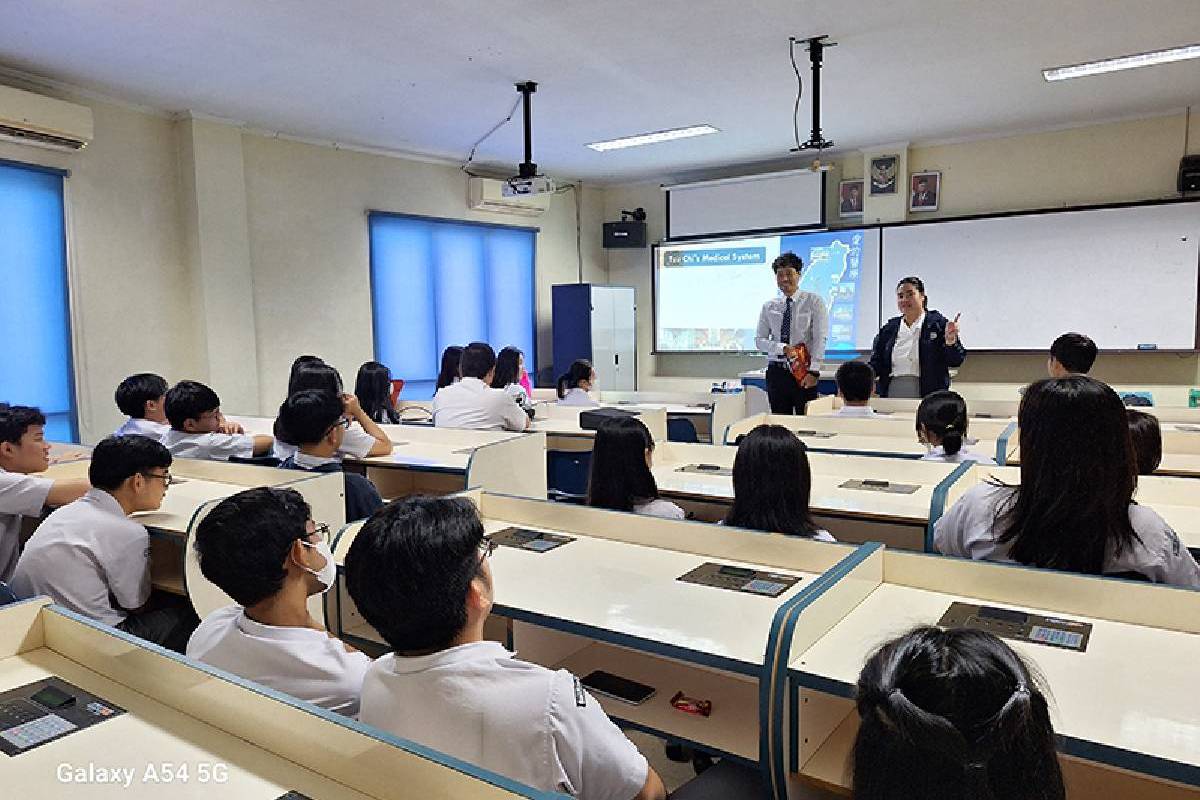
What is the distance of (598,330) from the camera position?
27.7ft

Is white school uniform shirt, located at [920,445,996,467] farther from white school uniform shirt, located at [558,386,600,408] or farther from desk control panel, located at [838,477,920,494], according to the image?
white school uniform shirt, located at [558,386,600,408]

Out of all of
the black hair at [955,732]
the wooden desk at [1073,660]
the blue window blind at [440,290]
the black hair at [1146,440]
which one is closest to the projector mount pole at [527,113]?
the blue window blind at [440,290]

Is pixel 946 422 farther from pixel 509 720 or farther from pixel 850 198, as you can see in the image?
pixel 850 198

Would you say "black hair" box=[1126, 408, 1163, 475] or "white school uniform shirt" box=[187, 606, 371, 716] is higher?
"black hair" box=[1126, 408, 1163, 475]

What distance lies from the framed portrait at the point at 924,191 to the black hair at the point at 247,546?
268 inches

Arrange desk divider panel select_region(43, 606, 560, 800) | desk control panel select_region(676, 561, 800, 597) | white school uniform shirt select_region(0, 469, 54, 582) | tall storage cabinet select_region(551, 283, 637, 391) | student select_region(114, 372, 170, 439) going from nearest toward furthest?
desk divider panel select_region(43, 606, 560, 800), desk control panel select_region(676, 561, 800, 597), white school uniform shirt select_region(0, 469, 54, 582), student select_region(114, 372, 170, 439), tall storage cabinet select_region(551, 283, 637, 391)

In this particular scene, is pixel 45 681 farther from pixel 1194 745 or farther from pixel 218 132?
pixel 218 132

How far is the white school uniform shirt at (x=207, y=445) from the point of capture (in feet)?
11.8

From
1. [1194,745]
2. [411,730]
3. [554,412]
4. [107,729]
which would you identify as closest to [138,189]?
[554,412]

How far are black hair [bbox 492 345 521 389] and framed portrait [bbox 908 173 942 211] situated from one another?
3847 mm

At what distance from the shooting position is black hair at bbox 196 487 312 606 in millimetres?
1592

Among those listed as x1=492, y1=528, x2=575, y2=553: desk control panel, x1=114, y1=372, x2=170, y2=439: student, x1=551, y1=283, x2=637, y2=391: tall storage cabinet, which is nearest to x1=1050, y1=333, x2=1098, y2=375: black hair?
x1=492, y1=528, x2=575, y2=553: desk control panel

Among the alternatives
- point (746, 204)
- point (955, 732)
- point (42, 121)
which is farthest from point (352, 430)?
point (746, 204)

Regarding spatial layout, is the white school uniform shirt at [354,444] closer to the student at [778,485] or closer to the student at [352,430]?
the student at [352,430]
